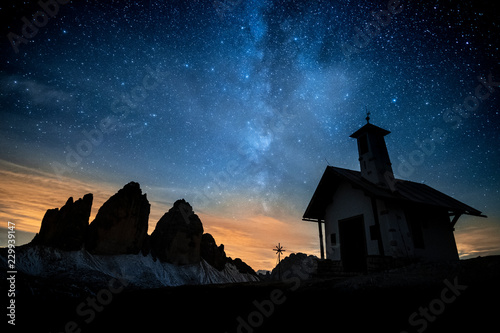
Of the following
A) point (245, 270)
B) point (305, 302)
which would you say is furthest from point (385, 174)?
point (245, 270)

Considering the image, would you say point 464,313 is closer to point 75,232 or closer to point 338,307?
point 338,307

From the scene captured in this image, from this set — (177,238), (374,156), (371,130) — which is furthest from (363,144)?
(177,238)

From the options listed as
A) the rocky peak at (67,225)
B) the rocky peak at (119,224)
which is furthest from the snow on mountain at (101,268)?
the rocky peak at (119,224)

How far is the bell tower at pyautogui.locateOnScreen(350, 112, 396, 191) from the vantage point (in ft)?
42.3

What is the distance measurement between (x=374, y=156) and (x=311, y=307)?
11.8m

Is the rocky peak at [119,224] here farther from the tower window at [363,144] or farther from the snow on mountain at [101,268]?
the tower window at [363,144]

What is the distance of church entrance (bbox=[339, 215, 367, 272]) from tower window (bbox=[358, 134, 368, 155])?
4.31 metres

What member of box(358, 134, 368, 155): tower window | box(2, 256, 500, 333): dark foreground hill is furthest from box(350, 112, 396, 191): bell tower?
box(2, 256, 500, 333): dark foreground hill

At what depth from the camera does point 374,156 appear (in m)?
13.3

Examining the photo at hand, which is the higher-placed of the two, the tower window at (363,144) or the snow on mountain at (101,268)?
the tower window at (363,144)

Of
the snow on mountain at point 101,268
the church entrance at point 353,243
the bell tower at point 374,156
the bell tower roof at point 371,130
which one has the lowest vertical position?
the snow on mountain at point 101,268

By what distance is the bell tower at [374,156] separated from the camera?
12.9 meters

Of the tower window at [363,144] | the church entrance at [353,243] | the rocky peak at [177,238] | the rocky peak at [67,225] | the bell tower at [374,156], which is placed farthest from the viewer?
the rocky peak at [177,238]

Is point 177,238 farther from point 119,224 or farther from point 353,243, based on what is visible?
point 353,243
